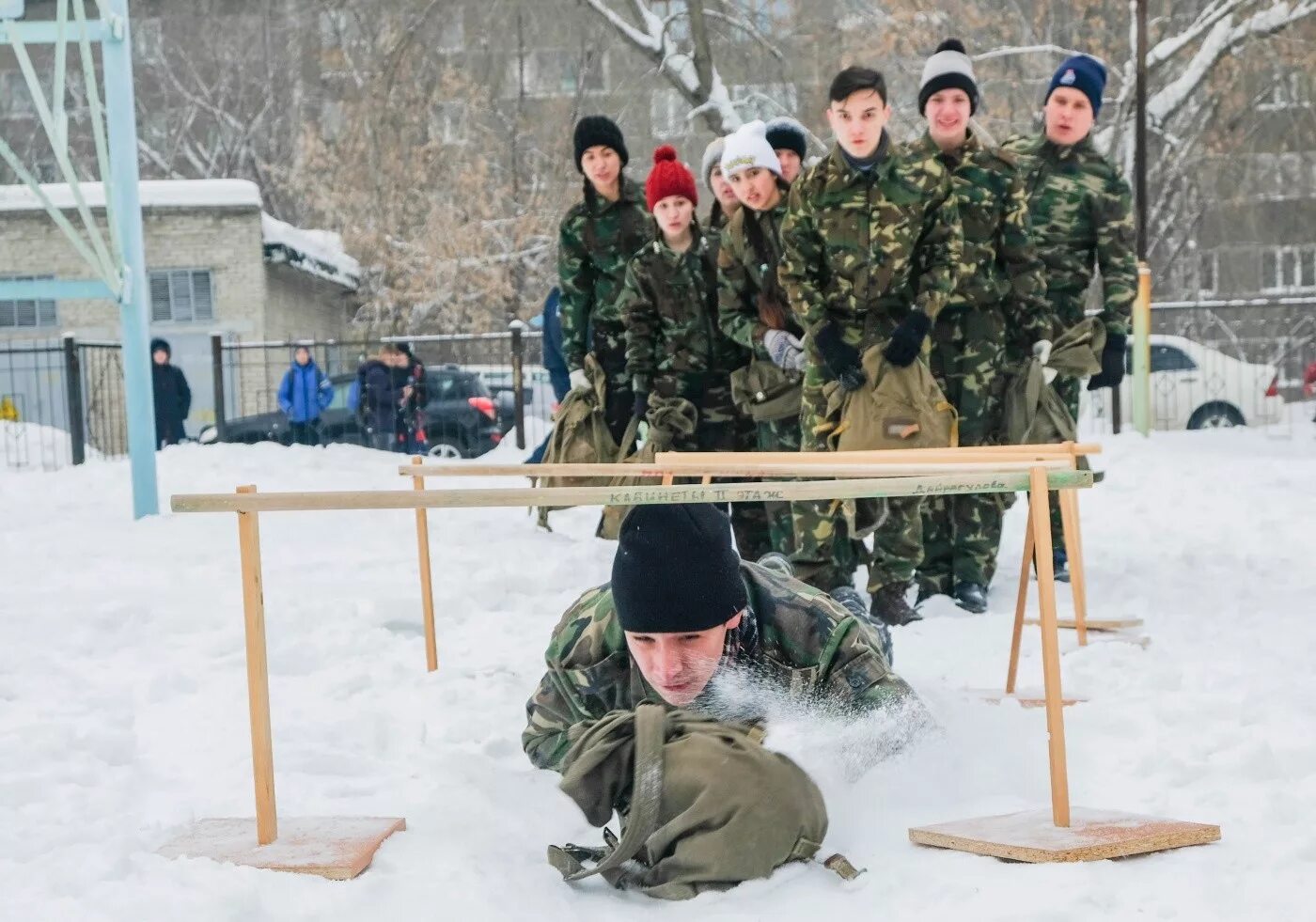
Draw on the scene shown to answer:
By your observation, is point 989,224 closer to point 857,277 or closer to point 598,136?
point 857,277

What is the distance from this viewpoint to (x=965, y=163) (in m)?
5.64

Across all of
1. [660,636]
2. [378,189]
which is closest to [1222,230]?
[378,189]

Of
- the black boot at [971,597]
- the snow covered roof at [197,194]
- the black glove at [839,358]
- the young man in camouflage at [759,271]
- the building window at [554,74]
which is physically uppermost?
the building window at [554,74]

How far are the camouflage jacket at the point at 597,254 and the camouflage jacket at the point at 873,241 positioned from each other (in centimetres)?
145

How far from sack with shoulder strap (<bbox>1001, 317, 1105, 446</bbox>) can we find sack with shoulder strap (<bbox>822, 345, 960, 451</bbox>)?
555 millimetres

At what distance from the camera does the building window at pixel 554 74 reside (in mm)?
27086

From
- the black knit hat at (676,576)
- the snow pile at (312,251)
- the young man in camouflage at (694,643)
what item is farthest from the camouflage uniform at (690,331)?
the snow pile at (312,251)

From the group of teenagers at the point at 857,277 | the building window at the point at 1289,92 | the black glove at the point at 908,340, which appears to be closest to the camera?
the black glove at the point at 908,340

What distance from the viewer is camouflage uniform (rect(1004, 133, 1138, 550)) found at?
19.9ft

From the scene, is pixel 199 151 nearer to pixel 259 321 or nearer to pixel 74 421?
pixel 259 321

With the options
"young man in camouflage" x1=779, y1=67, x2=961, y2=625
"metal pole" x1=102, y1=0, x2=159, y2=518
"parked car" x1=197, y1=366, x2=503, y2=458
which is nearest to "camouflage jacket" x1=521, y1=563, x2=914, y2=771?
"young man in camouflage" x1=779, y1=67, x2=961, y2=625

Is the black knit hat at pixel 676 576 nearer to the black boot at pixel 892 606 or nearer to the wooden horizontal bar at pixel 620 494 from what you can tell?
the wooden horizontal bar at pixel 620 494

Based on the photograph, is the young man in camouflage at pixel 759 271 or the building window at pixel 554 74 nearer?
the young man in camouflage at pixel 759 271

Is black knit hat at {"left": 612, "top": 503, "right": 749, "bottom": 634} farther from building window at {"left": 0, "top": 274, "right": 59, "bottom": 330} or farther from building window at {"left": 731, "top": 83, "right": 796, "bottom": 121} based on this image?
building window at {"left": 0, "top": 274, "right": 59, "bottom": 330}
